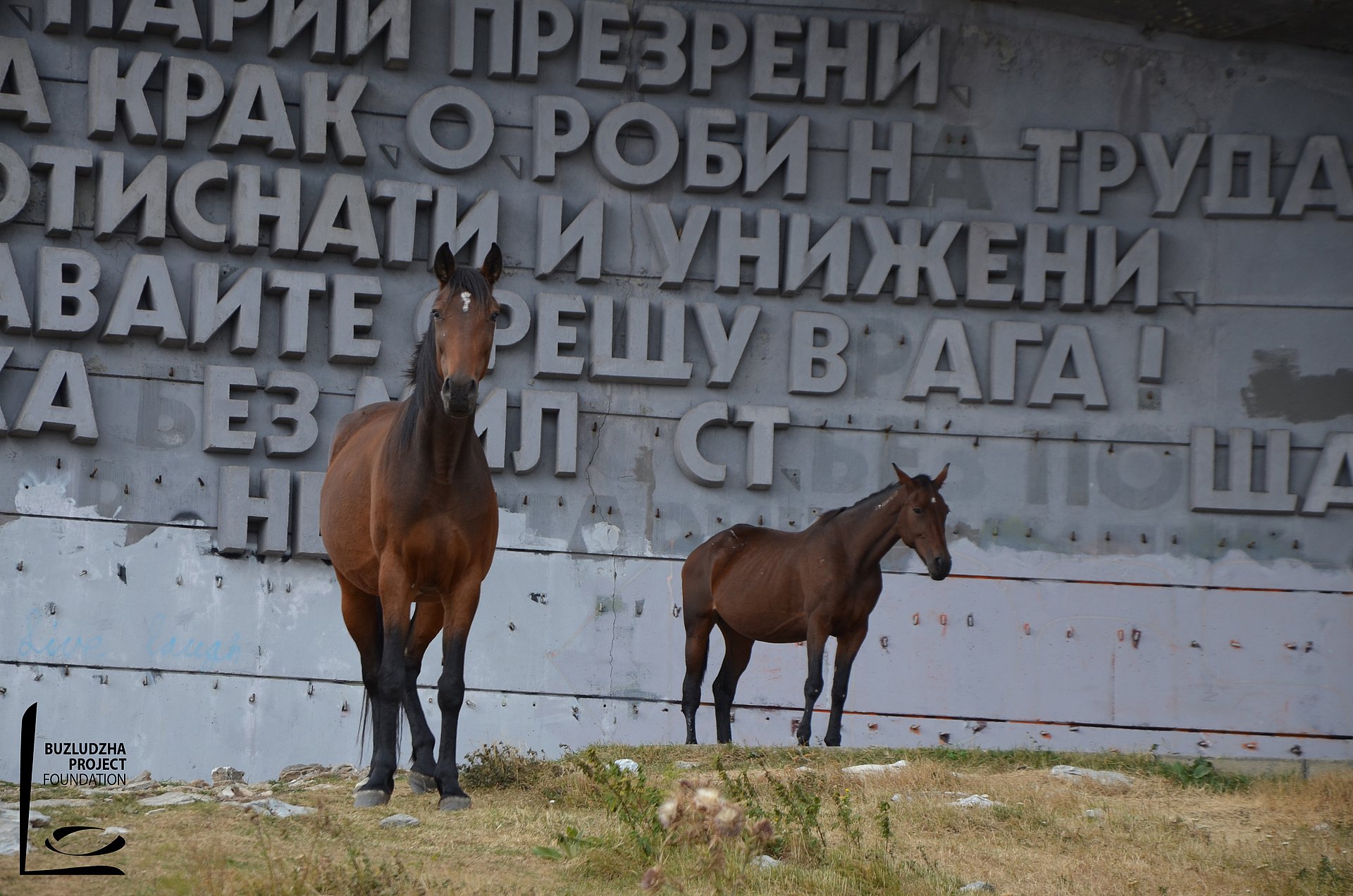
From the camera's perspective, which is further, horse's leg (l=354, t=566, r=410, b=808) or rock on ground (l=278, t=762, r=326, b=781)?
rock on ground (l=278, t=762, r=326, b=781)

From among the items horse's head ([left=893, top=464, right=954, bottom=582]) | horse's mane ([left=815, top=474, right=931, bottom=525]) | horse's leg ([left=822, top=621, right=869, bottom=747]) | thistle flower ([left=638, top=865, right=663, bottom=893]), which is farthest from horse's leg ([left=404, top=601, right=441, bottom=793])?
horse's mane ([left=815, top=474, right=931, bottom=525])

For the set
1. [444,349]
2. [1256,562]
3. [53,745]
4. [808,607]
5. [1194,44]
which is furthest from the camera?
[1194,44]

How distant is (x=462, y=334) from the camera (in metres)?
7.09

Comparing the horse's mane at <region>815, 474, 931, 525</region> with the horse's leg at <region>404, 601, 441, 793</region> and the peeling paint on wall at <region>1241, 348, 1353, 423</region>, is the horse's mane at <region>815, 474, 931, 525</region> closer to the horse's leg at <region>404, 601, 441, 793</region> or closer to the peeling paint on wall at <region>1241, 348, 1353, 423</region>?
the horse's leg at <region>404, 601, 441, 793</region>

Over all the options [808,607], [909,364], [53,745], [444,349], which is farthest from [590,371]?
[444,349]

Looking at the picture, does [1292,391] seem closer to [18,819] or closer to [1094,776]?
[1094,776]

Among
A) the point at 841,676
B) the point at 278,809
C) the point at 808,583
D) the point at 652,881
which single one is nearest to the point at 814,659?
the point at 841,676

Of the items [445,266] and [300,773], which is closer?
[445,266]

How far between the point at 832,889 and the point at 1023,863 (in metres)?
1.39

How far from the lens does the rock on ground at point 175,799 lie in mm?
7238

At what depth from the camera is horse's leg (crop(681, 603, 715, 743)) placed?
1338cm

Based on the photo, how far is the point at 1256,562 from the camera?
56.1 feet

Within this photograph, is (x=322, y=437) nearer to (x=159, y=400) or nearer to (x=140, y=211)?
(x=159, y=400)

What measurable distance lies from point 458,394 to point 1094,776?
16.7 ft
